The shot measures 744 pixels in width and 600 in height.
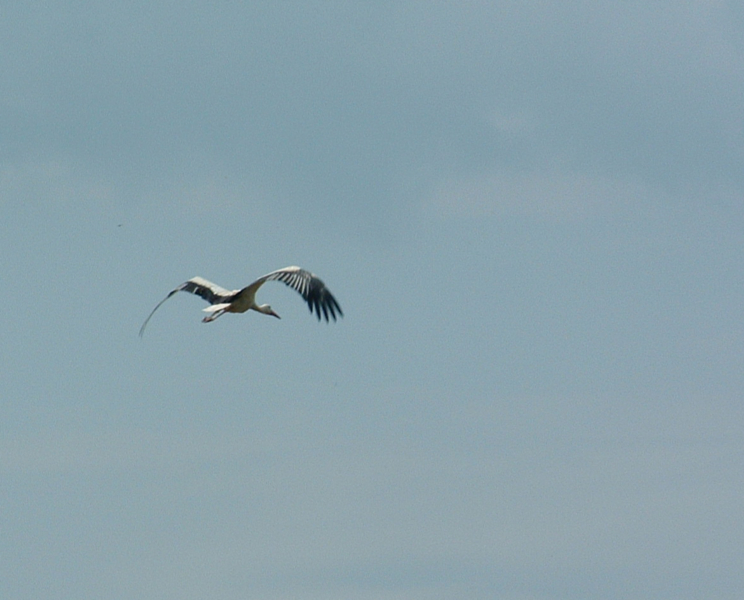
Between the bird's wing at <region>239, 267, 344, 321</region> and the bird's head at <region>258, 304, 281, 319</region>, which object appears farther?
the bird's head at <region>258, 304, 281, 319</region>

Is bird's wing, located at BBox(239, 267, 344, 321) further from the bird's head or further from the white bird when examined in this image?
the bird's head

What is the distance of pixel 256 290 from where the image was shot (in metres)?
78.2

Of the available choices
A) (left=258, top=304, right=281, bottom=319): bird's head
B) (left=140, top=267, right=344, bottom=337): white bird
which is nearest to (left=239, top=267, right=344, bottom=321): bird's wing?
(left=140, top=267, right=344, bottom=337): white bird

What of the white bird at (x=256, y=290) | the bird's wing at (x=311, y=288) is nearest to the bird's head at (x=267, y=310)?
the white bird at (x=256, y=290)

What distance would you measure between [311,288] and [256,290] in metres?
7.51

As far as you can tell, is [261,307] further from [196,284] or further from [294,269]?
[294,269]

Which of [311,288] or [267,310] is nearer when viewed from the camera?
[311,288]

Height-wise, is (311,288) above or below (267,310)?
below

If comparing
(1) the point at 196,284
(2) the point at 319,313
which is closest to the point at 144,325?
(2) the point at 319,313

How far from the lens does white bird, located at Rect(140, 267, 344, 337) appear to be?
232 ft

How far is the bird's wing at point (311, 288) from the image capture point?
70.5m

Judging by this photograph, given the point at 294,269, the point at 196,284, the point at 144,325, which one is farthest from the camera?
the point at 196,284

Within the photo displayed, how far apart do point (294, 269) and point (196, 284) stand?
29.9 ft

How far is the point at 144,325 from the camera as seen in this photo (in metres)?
68.1
